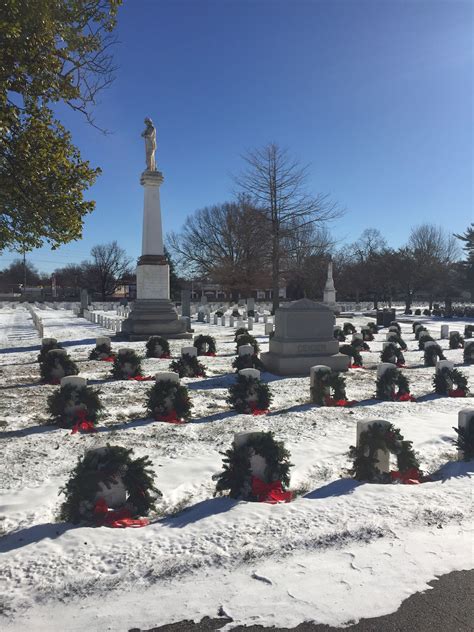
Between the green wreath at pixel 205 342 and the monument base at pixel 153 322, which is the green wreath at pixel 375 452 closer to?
the green wreath at pixel 205 342

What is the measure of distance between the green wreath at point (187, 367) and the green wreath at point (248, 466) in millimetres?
5984

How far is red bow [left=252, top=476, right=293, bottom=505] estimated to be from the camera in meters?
4.25

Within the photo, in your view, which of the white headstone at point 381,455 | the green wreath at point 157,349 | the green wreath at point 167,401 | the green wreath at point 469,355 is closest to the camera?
the white headstone at point 381,455

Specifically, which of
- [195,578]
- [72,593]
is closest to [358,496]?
[195,578]

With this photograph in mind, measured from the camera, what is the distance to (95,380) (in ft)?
32.4

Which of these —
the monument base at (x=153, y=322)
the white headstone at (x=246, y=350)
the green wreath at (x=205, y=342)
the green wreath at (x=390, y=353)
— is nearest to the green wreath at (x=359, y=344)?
the green wreath at (x=390, y=353)

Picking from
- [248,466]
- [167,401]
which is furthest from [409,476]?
[167,401]

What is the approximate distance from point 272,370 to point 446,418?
473cm

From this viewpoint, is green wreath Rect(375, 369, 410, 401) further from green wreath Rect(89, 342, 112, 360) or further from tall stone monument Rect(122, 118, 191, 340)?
tall stone monument Rect(122, 118, 191, 340)

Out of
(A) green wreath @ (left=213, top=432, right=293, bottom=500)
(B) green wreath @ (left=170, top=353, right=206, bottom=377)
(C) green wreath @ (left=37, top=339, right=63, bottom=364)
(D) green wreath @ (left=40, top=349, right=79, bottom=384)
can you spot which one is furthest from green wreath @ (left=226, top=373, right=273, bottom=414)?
(C) green wreath @ (left=37, top=339, right=63, bottom=364)

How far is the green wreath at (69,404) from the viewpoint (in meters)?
6.52

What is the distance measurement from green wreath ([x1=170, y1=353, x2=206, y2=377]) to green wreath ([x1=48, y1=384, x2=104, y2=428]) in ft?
12.0

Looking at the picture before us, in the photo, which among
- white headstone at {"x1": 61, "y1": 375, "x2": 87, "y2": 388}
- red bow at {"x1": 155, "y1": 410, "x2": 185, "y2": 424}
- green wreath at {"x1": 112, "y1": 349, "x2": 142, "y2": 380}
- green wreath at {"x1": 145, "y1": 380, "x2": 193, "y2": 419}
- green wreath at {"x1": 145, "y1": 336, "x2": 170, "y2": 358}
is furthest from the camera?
green wreath at {"x1": 145, "y1": 336, "x2": 170, "y2": 358}

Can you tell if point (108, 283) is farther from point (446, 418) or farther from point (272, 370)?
point (446, 418)
